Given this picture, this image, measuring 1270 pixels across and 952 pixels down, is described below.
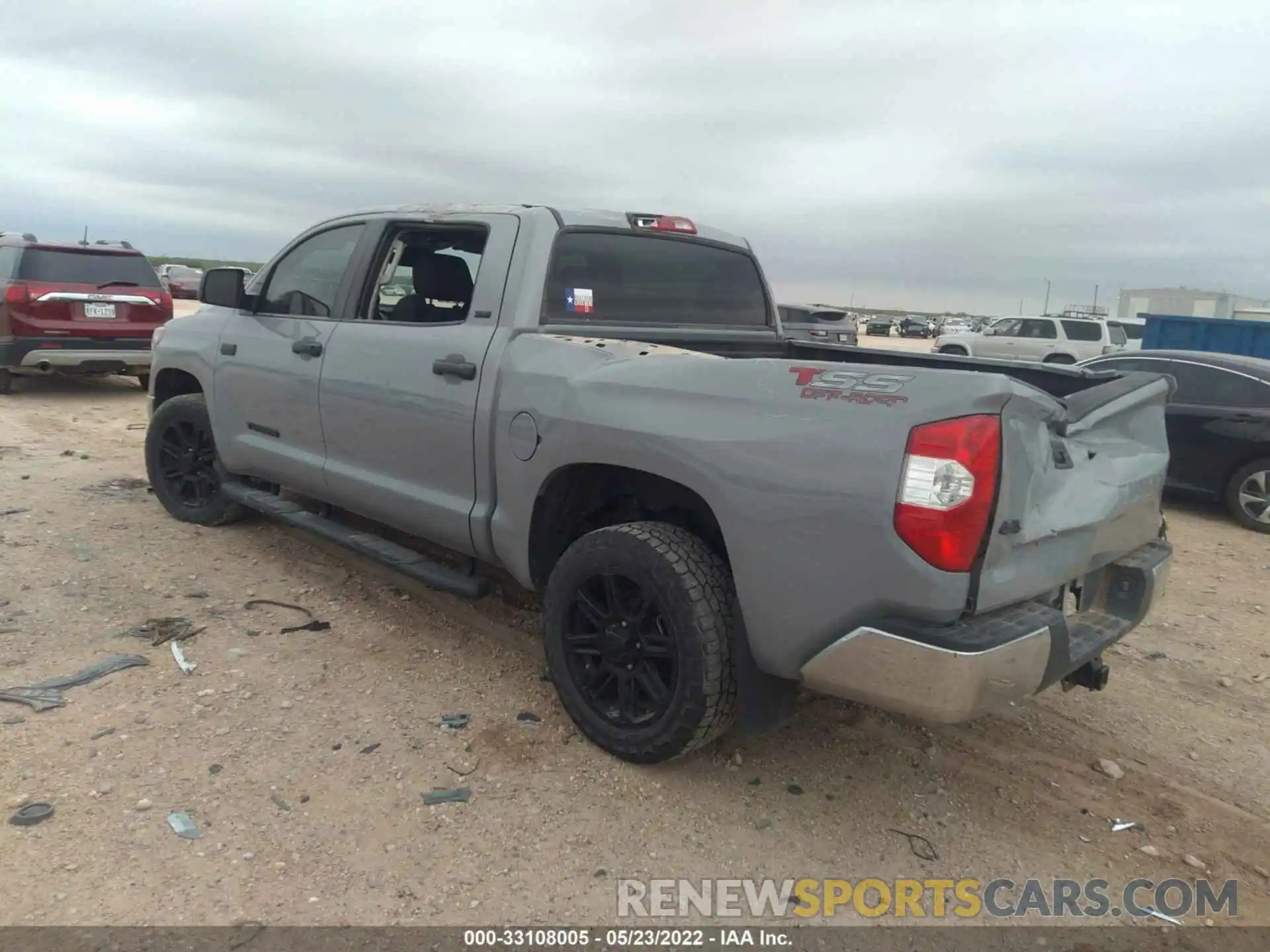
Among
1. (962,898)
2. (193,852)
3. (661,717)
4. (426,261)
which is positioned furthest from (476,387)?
(962,898)

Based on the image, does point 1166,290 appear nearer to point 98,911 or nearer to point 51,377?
point 51,377

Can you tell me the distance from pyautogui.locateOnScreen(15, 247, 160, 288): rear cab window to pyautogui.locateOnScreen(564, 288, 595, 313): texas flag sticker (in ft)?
29.6

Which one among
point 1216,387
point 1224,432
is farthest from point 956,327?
point 1224,432

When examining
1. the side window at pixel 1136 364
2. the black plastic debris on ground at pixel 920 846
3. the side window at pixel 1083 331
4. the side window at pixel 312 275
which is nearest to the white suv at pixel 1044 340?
the side window at pixel 1083 331

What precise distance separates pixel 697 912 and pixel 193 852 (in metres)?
1.42

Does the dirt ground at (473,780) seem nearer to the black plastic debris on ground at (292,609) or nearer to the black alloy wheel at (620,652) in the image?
the black plastic debris on ground at (292,609)

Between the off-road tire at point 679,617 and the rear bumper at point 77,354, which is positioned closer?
the off-road tire at point 679,617

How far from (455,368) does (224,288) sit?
195 centimetres

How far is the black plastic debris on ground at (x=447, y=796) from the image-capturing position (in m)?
2.86

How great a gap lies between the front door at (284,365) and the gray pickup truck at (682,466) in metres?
0.02

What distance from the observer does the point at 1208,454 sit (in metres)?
7.41

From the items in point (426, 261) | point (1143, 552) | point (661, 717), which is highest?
point (426, 261)

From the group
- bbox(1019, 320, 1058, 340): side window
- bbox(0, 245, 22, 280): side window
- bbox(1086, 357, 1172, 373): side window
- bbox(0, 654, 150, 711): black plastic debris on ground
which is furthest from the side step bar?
bbox(1019, 320, 1058, 340): side window

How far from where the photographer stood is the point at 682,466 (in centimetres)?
277
